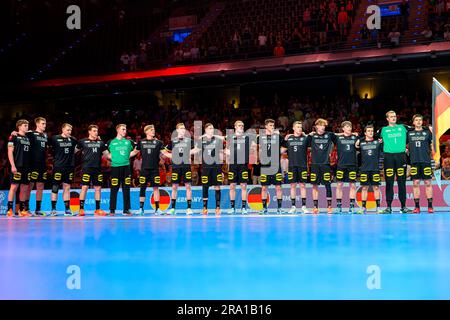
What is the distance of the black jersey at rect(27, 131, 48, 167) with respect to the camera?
37.2 ft

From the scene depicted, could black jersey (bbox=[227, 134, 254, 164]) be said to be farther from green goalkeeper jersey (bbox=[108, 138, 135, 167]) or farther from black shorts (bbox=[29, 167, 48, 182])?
black shorts (bbox=[29, 167, 48, 182])

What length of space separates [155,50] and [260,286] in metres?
22.1

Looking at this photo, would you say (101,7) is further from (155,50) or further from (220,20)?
(220,20)

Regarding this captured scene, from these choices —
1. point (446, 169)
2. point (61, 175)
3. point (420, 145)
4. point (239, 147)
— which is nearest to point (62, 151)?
point (61, 175)

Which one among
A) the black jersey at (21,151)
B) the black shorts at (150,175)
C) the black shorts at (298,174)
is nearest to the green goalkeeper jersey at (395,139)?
the black shorts at (298,174)

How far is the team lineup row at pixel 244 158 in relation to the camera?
10.6 meters

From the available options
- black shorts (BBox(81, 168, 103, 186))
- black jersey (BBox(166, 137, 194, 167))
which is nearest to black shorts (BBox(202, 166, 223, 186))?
black jersey (BBox(166, 137, 194, 167))

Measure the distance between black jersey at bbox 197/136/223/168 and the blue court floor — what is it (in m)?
5.10

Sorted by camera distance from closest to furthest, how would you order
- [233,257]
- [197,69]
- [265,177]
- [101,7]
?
1. [233,257]
2. [265,177]
3. [197,69]
4. [101,7]

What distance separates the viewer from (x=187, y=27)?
85.7ft

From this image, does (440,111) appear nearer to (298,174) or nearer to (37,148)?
(298,174)

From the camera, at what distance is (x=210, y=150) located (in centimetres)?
1132

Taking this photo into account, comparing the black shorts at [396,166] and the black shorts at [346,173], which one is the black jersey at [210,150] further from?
the black shorts at [396,166]
